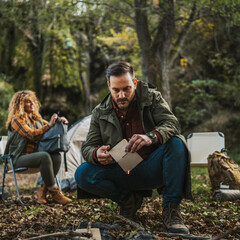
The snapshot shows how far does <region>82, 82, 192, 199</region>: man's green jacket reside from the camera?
283cm

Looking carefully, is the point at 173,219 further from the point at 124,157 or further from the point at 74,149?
the point at 74,149

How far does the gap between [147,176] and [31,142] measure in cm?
253

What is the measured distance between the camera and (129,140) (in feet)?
8.77

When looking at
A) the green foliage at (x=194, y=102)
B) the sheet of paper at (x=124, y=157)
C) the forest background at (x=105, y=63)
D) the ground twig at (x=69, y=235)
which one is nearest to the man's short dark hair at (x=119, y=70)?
the sheet of paper at (x=124, y=157)

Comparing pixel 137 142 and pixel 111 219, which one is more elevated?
pixel 137 142

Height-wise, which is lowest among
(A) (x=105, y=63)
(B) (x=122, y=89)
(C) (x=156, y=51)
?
(B) (x=122, y=89)

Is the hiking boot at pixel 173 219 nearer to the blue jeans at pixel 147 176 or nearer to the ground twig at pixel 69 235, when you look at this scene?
the blue jeans at pixel 147 176

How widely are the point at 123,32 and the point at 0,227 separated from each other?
9806mm

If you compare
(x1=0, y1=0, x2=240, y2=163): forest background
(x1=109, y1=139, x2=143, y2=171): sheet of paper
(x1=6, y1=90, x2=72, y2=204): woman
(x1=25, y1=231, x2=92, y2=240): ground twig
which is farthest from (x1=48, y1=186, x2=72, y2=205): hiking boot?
(x1=0, y1=0, x2=240, y2=163): forest background

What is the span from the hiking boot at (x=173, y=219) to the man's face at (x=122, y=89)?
903mm

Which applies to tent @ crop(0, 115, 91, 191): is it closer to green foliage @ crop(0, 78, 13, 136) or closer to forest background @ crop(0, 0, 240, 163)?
forest background @ crop(0, 0, 240, 163)

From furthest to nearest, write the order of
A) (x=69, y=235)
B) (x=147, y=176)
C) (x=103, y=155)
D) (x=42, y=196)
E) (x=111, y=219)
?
1. (x=42, y=196)
2. (x=111, y=219)
3. (x=147, y=176)
4. (x=103, y=155)
5. (x=69, y=235)

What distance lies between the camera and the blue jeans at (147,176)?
8.51ft

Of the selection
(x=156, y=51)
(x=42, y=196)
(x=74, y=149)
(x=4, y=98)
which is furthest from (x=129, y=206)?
(x=4, y=98)
